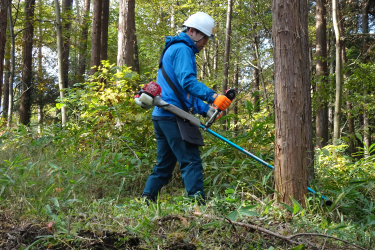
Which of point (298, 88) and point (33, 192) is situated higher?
point (298, 88)

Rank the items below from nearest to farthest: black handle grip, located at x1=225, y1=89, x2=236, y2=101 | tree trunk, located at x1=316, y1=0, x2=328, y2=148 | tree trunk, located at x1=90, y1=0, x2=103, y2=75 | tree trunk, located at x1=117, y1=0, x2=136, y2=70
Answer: black handle grip, located at x1=225, y1=89, x2=236, y2=101, tree trunk, located at x1=117, y1=0, x2=136, y2=70, tree trunk, located at x1=90, y1=0, x2=103, y2=75, tree trunk, located at x1=316, y1=0, x2=328, y2=148

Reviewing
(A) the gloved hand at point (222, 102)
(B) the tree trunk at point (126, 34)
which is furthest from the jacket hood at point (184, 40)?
(B) the tree trunk at point (126, 34)

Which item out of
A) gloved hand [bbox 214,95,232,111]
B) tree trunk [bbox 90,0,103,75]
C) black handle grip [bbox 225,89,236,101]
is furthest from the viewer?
tree trunk [bbox 90,0,103,75]

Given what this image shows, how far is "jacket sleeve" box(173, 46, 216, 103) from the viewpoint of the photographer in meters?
3.23

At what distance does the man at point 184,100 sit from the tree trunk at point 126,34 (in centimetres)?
371

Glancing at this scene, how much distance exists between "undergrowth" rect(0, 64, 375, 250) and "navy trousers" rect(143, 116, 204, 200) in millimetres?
181

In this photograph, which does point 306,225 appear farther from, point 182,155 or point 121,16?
point 121,16

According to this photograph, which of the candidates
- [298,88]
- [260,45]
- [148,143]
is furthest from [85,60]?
[298,88]

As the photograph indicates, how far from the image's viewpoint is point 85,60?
16188 millimetres

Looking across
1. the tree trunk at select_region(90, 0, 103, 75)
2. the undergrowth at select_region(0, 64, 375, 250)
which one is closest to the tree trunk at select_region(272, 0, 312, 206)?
the undergrowth at select_region(0, 64, 375, 250)

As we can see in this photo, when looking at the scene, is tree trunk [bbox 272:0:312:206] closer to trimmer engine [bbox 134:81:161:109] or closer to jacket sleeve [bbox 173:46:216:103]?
jacket sleeve [bbox 173:46:216:103]

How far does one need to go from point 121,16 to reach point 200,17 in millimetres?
4275

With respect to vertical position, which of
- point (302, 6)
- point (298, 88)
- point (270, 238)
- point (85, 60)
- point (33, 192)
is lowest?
point (270, 238)

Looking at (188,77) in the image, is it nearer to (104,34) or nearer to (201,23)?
(201,23)
